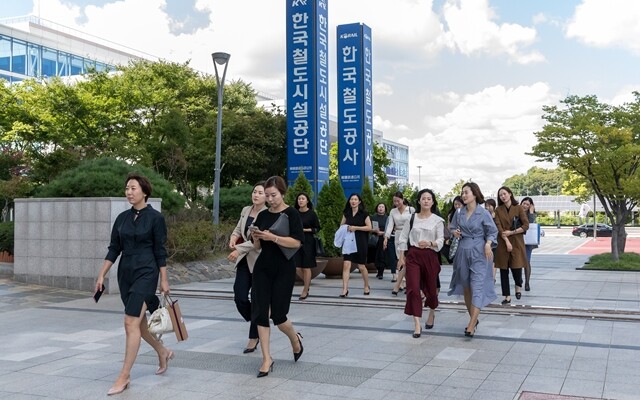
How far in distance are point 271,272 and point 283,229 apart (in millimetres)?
411

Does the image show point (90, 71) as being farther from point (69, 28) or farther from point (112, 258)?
point (69, 28)

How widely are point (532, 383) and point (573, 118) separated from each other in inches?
584

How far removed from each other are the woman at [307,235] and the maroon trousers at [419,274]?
2.70m

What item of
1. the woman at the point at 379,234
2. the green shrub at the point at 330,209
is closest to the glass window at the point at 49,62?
the green shrub at the point at 330,209

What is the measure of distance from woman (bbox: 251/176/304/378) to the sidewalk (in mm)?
451

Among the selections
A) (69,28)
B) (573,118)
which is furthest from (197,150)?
(69,28)

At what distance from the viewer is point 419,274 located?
23.9 ft

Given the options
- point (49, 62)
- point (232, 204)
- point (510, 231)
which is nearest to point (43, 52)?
point (49, 62)

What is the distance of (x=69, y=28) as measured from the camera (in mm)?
55562

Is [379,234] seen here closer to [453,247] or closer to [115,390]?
[453,247]

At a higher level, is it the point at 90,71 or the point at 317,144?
the point at 90,71

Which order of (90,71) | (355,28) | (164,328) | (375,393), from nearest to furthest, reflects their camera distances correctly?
(375,393) < (164,328) < (355,28) < (90,71)

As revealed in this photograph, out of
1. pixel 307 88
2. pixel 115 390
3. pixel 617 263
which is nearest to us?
pixel 115 390

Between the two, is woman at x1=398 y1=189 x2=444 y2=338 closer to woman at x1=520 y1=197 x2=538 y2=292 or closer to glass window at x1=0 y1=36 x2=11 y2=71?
A: woman at x1=520 y1=197 x2=538 y2=292
